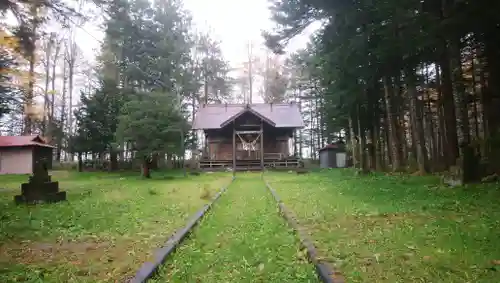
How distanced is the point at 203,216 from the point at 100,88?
93.7 feet

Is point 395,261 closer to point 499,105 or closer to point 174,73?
point 499,105

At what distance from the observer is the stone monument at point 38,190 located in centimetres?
1090

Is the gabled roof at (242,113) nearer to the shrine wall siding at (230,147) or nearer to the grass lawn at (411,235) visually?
the shrine wall siding at (230,147)

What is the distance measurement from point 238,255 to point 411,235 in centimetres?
261

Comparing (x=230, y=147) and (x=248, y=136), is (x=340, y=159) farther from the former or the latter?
(x=230, y=147)

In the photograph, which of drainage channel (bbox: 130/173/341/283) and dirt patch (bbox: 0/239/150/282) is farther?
dirt patch (bbox: 0/239/150/282)

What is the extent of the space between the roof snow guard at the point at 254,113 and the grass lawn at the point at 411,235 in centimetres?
2398

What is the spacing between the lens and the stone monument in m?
10.9

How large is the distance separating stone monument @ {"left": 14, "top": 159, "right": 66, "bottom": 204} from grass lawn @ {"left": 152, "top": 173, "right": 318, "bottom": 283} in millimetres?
6109

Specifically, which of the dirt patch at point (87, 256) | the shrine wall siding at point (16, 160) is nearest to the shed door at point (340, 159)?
the shrine wall siding at point (16, 160)

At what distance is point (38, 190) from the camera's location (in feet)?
36.4

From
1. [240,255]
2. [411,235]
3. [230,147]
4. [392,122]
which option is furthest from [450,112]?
[230,147]

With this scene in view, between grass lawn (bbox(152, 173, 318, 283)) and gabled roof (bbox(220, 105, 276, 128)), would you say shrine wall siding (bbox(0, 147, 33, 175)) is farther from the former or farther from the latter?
grass lawn (bbox(152, 173, 318, 283))

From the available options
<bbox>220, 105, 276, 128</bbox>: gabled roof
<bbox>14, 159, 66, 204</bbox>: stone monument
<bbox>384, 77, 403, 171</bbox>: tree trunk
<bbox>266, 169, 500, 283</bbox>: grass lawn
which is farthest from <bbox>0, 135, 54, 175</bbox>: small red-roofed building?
<bbox>266, 169, 500, 283</bbox>: grass lawn
